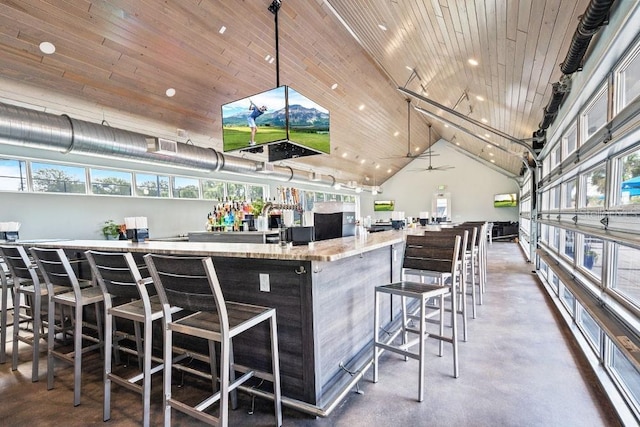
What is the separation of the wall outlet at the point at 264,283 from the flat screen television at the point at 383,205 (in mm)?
15581

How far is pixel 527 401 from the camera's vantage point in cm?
210

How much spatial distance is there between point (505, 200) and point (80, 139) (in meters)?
15.8

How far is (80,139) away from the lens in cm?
444

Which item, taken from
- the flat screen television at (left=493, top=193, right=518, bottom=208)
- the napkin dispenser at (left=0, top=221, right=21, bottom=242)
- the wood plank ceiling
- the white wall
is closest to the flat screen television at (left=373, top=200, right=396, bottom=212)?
the white wall

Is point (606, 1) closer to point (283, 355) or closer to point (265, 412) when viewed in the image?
point (283, 355)

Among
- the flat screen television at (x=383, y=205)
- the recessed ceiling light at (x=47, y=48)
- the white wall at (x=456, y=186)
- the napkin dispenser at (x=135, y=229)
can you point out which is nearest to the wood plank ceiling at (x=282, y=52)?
the recessed ceiling light at (x=47, y=48)

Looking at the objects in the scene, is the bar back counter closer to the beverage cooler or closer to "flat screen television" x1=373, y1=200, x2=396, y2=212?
the beverage cooler

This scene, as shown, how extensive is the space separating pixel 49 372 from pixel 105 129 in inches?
144

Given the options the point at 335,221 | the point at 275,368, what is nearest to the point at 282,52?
the point at 335,221

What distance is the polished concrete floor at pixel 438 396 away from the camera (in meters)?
1.95

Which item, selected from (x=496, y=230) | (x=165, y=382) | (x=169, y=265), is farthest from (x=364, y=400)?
(x=496, y=230)

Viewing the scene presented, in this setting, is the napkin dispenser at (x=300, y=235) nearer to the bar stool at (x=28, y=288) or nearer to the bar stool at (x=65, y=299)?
the bar stool at (x=65, y=299)

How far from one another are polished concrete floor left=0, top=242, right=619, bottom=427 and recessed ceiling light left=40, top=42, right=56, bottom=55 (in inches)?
143

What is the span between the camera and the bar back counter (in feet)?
6.41
